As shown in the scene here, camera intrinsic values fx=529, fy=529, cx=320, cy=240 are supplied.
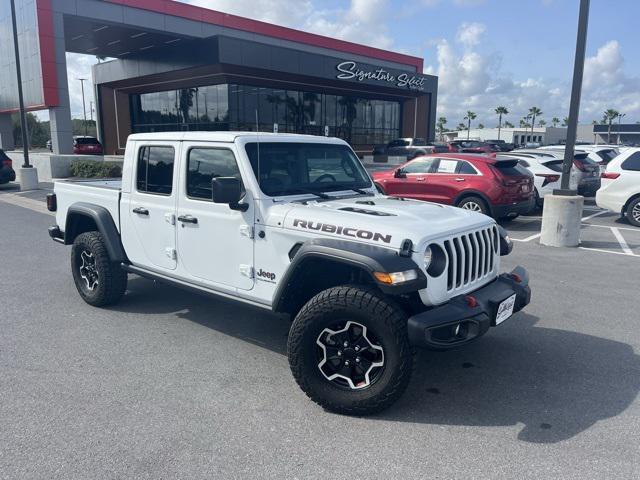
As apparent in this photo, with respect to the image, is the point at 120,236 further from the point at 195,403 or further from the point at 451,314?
the point at 451,314

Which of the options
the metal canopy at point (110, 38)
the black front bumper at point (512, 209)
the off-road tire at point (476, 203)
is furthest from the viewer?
the metal canopy at point (110, 38)

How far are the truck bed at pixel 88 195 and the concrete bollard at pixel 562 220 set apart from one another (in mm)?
7021

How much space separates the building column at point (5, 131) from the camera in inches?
1237

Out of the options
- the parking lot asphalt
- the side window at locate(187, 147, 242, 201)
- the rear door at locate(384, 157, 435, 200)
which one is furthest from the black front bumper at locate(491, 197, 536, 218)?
the side window at locate(187, 147, 242, 201)

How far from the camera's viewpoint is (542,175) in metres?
12.9

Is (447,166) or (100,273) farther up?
(447,166)

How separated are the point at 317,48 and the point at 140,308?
34273 mm

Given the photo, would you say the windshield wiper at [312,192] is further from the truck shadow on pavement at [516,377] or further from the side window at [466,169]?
the side window at [466,169]

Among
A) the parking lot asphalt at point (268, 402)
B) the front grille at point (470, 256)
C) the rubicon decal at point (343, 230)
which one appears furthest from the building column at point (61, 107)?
the front grille at point (470, 256)

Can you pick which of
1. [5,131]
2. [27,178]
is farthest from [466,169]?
[5,131]

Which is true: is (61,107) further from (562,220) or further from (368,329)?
(368,329)

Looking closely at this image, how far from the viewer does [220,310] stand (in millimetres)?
5711

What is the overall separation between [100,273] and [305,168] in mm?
2523
